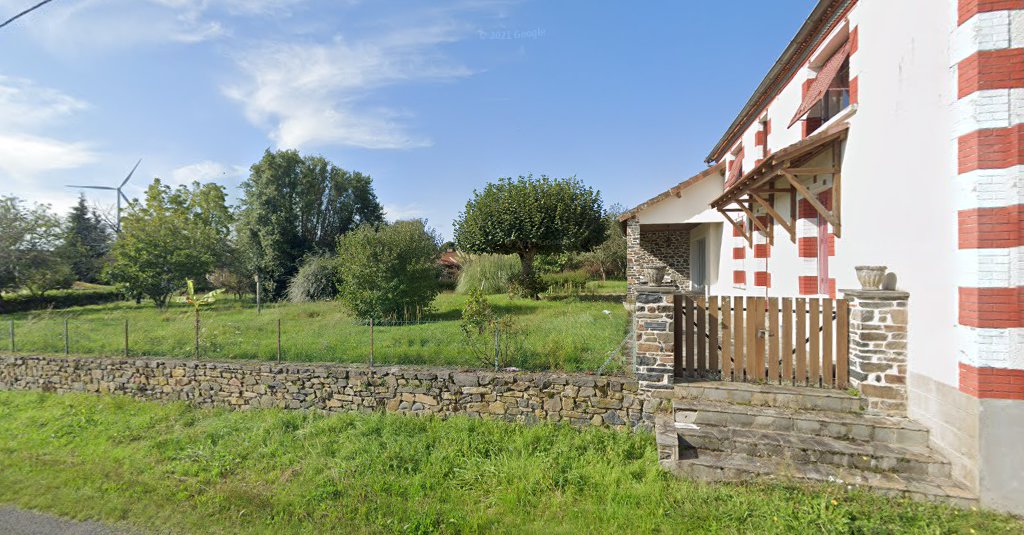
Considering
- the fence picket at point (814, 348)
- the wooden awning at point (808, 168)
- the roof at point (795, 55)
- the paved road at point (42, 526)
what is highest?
the roof at point (795, 55)

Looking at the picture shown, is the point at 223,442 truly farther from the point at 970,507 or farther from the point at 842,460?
the point at 970,507

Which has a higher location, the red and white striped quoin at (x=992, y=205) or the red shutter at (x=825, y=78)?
the red shutter at (x=825, y=78)

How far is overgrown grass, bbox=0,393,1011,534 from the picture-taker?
144 inches

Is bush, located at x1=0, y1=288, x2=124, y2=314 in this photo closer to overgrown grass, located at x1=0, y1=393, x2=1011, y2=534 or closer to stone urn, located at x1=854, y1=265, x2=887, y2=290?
overgrown grass, located at x1=0, y1=393, x2=1011, y2=534

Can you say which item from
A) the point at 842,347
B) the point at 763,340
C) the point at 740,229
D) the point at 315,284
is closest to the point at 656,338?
the point at 763,340

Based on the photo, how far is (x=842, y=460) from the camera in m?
4.11

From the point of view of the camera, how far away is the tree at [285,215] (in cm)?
2631

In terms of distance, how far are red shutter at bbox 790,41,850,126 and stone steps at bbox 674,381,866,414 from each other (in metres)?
4.56

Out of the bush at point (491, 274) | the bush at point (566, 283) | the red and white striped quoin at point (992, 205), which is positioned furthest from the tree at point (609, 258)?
the red and white striped quoin at point (992, 205)

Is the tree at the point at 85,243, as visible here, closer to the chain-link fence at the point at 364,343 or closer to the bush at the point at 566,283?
the chain-link fence at the point at 364,343

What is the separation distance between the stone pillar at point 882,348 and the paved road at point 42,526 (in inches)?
305

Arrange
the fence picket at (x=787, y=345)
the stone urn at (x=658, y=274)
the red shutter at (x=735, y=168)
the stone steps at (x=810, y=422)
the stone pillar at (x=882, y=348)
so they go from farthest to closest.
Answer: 1. the red shutter at (x=735, y=168)
2. the stone urn at (x=658, y=274)
3. the fence picket at (x=787, y=345)
4. the stone pillar at (x=882, y=348)
5. the stone steps at (x=810, y=422)

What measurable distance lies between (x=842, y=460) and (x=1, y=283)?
1269 inches

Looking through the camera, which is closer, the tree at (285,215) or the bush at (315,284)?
the bush at (315,284)
